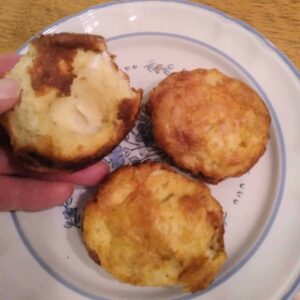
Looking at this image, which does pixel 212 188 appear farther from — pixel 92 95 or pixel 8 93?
pixel 8 93

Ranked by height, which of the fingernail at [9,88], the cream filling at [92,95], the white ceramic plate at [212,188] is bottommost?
the white ceramic plate at [212,188]

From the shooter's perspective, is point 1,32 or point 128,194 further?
point 1,32

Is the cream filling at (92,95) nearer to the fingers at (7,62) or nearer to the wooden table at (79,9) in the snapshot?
the fingers at (7,62)

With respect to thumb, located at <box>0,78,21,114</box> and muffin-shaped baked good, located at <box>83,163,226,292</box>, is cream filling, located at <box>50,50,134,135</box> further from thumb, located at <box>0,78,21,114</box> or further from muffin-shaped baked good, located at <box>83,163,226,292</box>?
muffin-shaped baked good, located at <box>83,163,226,292</box>

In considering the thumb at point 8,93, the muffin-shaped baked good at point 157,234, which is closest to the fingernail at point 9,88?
the thumb at point 8,93

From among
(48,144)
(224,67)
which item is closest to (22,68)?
(48,144)

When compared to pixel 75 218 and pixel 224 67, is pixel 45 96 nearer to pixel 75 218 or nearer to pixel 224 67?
pixel 75 218
